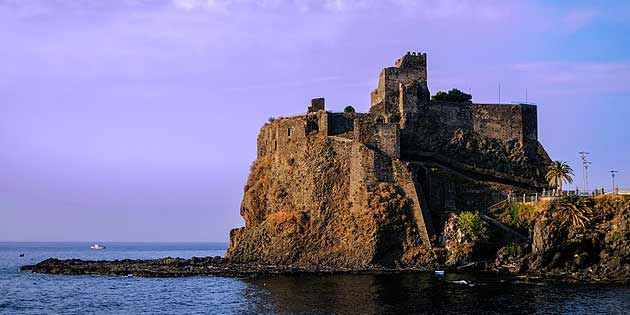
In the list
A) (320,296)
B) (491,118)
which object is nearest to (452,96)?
(491,118)

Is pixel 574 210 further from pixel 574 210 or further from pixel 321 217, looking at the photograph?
pixel 321 217

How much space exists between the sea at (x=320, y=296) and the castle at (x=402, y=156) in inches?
587

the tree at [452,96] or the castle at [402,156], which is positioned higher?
the tree at [452,96]

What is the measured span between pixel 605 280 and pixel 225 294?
34655 millimetres

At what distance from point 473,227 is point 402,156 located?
17.4 meters

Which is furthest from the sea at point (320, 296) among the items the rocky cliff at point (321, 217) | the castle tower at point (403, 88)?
the castle tower at point (403, 88)

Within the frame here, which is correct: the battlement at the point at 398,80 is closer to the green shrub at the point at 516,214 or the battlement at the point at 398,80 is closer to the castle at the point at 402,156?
the castle at the point at 402,156

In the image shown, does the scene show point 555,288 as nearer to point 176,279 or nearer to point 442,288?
point 442,288

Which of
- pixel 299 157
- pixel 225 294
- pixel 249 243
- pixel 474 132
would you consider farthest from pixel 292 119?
pixel 225 294

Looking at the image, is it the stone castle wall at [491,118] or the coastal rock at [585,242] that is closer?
the coastal rock at [585,242]

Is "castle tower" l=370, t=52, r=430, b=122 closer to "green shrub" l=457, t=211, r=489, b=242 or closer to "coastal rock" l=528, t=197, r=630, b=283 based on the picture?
"green shrub" l=457, t=211, r=489, b=242

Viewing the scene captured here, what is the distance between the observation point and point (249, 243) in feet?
294

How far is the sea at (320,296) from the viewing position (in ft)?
170

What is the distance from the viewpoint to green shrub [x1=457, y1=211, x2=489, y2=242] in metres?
77.4
